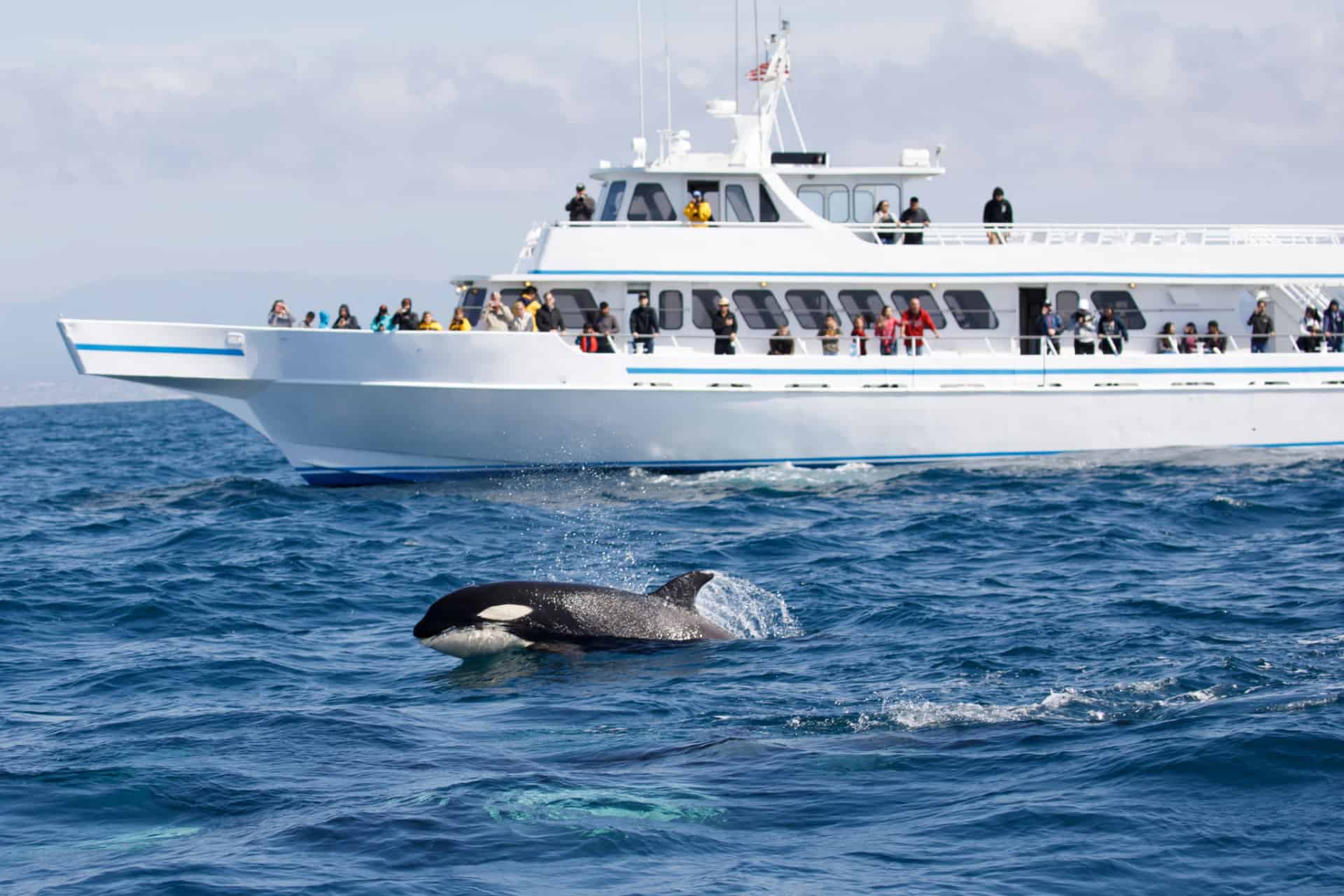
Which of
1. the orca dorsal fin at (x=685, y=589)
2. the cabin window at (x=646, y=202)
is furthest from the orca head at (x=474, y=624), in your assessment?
the cabin window at (x=646, y=202)

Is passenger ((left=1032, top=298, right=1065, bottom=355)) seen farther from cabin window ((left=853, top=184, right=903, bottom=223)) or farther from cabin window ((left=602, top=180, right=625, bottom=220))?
cabin window ((left=602, top=180, right=625, bottom=220))

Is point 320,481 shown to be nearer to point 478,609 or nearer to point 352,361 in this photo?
point 352,361

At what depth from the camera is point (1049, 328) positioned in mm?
26469

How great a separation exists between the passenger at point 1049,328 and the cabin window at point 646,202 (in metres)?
7.01

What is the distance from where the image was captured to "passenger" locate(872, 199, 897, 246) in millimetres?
27469

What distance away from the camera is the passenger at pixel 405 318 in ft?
81.3

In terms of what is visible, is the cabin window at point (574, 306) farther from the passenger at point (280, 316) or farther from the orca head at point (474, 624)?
the orca head at point (474, 624)

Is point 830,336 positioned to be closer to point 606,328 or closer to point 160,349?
point 606,328

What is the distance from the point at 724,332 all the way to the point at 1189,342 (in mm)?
9028

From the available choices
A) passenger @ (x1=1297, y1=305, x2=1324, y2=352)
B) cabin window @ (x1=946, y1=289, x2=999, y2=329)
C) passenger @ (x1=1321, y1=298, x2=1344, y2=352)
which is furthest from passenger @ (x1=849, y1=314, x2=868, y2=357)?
passenger @ (x1=1321, y1=298, x2=1344, y2=352)

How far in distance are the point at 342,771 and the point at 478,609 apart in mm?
2554

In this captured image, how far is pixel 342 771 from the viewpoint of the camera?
883cm

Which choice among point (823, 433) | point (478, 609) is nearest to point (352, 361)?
point (823, 433)

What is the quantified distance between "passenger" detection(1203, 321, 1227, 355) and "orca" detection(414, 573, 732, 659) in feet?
62.6
